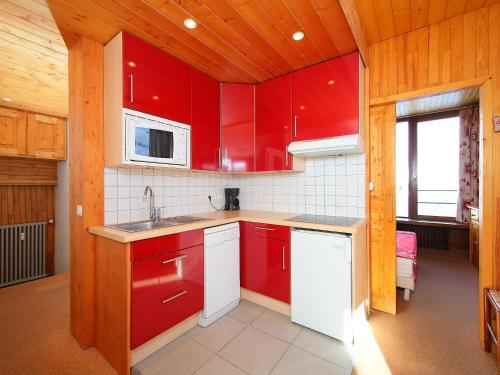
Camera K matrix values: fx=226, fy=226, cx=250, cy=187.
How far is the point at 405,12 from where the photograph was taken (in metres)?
1.70

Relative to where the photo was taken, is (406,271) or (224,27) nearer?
(224,27)

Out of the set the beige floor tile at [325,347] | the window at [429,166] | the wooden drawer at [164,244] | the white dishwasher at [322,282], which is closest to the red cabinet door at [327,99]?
the white dishwasher at [322,282]

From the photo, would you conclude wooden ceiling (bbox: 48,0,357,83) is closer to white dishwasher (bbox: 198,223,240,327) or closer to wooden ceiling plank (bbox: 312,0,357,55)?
wooden ceiling plank (bbox: 312,0,357,55)

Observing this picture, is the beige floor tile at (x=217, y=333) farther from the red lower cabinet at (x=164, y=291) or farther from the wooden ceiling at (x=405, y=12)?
the wooden ceiling at (x=405, y=12)

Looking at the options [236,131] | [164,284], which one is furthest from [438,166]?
[164,284]

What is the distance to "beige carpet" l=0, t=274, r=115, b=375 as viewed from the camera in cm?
153

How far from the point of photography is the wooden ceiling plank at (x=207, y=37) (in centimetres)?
146

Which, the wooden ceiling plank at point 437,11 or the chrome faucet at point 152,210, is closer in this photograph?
the wooden ceiling plank at point 437,11

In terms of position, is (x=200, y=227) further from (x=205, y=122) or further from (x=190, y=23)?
(x=190, y=23)

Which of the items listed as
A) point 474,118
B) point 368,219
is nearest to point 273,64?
point 368,219

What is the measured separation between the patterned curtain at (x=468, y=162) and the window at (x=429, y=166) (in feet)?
0.45

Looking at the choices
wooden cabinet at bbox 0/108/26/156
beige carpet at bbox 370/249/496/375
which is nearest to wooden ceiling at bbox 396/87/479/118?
beige carpet at bbox 370/249/496/375

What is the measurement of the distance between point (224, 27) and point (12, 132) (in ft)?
9.82

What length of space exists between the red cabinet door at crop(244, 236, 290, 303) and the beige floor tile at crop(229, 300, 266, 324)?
16 centimetres
